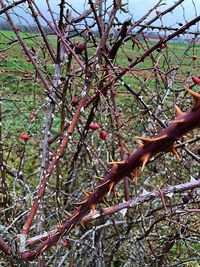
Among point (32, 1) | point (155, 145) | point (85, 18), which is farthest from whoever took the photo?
point (85, 18)

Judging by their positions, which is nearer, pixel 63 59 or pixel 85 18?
pixel 63 59

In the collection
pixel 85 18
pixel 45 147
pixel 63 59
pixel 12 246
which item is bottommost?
pixel 12 246

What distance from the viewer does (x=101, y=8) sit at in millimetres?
1894

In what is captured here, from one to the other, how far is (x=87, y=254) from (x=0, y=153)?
0.71 meters

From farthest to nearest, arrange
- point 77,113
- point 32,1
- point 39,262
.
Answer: point 32,1
point 39,262
point 77,113

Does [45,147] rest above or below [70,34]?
below

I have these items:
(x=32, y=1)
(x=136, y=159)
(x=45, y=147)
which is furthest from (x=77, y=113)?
(x=136, y=159)

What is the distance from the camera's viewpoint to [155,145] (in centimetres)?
65

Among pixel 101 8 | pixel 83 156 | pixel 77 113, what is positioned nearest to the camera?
pixel 77 113

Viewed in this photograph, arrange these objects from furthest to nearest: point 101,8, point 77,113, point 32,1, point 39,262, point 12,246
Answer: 1. point 101,8
2. point 32,1
3. point 39,262
4. point 77,113
5. point 12,246

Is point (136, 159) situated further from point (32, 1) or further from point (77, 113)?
point (32, 1)

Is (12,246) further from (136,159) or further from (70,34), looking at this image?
(70,34)

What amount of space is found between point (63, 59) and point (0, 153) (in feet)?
1.57

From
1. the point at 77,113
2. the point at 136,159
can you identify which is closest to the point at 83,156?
the point at 77,113
